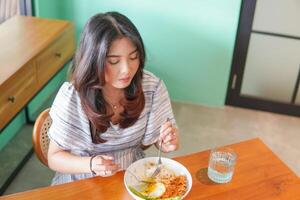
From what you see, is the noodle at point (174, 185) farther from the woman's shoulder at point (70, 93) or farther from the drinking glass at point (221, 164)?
the woman's shoulder at point (70, 93)

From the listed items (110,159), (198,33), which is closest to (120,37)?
(110,159)

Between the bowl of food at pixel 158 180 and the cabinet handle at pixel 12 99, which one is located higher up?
the bowl of food at pixel 158 180

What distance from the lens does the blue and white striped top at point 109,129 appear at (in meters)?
1.33

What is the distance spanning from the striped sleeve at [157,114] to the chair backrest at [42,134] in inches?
13.9

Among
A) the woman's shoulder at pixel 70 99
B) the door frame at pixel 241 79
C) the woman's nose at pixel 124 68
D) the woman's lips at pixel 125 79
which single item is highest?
the woman's nose at pixel 124 68

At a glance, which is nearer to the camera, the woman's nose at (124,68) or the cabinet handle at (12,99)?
the woman's nose at (124,68)

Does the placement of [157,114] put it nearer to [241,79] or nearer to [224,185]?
[224,185]

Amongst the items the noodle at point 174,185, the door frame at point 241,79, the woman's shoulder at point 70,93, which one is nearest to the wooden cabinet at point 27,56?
the woman's shoulder at point 70,93

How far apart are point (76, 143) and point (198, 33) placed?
1.60 meters

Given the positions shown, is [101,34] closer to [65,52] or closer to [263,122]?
[65,52]

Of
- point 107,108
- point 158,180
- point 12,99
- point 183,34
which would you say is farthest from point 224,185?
point 183,34

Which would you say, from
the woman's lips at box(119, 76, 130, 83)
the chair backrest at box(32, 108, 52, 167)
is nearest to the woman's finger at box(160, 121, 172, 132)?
the woman's lips at box(119, 76, 130, 83)

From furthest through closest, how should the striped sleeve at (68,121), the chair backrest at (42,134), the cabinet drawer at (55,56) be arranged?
1. the cabinet drawer at (55,56)
2. the chair backrest at (42,134)
3. the striped sleeve at (68,121)

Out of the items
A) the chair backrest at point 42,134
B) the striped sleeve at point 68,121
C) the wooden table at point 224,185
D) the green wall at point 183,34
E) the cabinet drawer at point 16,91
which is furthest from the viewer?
the green wall at point 183,34
